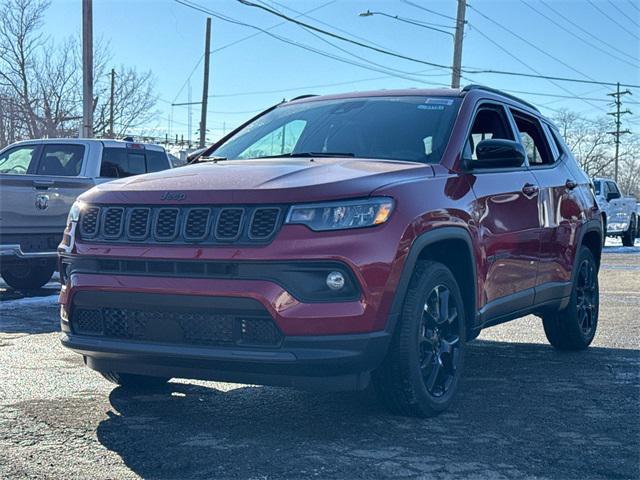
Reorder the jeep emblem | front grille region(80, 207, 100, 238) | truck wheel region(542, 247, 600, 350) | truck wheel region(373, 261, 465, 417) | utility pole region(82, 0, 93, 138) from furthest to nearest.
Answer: utility pole region(82, 0, 93, 138)
truck wheel region(542, 247, 600, 350)
front grille region(80, 207, 100, 238)
truck wheel region(373, 261, 465, 417)
the jeep emblem

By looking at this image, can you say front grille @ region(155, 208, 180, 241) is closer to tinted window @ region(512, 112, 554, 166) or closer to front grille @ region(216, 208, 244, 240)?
front grille @ region(216, 208, 244, 240)

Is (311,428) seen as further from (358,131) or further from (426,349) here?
(358,131)

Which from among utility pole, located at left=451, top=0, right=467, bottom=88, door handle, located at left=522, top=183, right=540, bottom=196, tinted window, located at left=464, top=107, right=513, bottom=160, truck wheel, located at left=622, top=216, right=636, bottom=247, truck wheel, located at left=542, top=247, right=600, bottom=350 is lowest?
truck wheel, located at left=622, top=216, right=636, bottom=247

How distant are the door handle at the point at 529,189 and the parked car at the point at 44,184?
632 centimetres

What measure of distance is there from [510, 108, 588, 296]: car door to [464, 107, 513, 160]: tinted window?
A: 0.73 feet

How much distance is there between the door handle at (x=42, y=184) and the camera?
33.2 feet

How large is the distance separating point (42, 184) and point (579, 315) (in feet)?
21.3

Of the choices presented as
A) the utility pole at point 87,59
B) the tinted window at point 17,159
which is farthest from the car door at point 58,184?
the utility pole at point 87,59

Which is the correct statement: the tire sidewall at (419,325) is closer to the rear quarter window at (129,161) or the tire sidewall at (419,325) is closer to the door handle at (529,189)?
the door handle at (529,189)

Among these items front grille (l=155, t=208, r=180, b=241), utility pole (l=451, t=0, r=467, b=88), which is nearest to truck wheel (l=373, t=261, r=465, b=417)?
front grille (l=155, t=208, r=180, b=241)

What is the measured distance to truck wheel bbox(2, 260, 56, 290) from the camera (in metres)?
11.2

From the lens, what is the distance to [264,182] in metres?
4.07

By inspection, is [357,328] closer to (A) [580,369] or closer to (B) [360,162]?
(B) [360,162]

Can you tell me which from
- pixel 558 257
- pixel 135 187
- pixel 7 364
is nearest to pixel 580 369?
pixel 558 257
